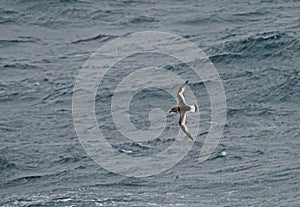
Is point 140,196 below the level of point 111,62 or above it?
below

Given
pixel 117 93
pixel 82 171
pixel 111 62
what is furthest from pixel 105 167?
pixel 111 62

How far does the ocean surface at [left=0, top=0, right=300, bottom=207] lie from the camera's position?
43438 mm

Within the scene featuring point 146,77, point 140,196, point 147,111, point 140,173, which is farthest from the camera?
point 146,77

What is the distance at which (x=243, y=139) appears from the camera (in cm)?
4734

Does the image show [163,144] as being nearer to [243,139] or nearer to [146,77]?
[243,139]

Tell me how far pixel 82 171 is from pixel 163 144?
381cm

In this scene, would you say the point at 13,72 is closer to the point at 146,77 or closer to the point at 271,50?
the point at 146,77

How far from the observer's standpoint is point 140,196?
1679 inches

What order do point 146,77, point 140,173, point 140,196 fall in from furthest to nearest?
point 146,77 < point 140,173 < point 140,196

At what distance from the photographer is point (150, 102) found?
172 feet

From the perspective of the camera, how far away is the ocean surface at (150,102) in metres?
43.4

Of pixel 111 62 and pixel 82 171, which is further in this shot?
pixel 111 62

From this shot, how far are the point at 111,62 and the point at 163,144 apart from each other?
36.2 feet

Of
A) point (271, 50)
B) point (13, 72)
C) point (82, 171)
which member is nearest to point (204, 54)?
point (271, 50)
